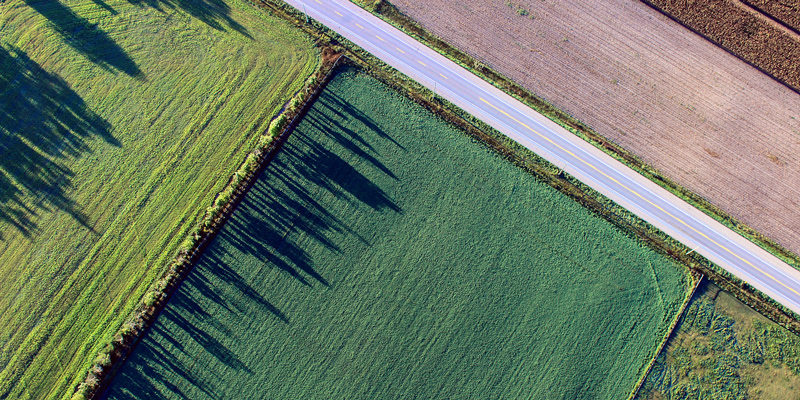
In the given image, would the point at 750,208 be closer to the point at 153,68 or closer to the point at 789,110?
the point at 789,110

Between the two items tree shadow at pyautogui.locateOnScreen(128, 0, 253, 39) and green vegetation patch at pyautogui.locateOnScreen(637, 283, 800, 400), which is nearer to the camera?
green vegetation patch at pyautogui.locateOnScreen(637, 283, 800, 400)

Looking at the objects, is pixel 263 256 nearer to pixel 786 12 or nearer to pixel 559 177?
pixel 559 177

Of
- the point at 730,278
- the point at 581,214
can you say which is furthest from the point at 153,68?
the point at 730,278

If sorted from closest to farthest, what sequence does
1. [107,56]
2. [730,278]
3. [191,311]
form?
[191,311], [730,278], [107,56]

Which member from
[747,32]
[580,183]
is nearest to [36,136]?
[580,183]

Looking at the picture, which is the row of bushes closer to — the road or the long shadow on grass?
the long shadow on grass

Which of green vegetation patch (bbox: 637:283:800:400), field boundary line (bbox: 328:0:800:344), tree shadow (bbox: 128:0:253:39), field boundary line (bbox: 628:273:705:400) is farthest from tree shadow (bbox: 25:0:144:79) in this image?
green vegetation patch (bbox: 637:283:800:400)
